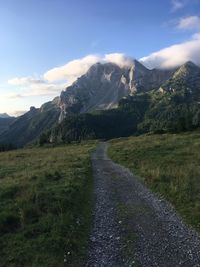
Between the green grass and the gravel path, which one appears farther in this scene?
the green grass

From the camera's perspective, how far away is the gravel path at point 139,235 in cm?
1151

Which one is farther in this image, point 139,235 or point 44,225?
point 44,225

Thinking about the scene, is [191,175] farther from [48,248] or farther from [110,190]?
[48,248]

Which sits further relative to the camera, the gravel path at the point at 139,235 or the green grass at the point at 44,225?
the green grass at the point at 44,225

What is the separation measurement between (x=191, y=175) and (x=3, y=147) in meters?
130

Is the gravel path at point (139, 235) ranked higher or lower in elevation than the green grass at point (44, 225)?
lower

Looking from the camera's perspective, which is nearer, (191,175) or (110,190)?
(110,190)

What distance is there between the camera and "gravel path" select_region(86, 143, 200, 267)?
11.5 meters

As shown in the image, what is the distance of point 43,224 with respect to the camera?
48.0 ft

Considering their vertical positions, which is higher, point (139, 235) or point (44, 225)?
point (44, 225)

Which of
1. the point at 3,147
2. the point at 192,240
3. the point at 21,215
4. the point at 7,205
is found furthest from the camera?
the point at 3,147

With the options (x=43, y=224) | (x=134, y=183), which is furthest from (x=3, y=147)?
(x=43, y=224)

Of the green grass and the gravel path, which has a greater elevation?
the green grass

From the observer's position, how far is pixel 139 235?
45.3 ft
